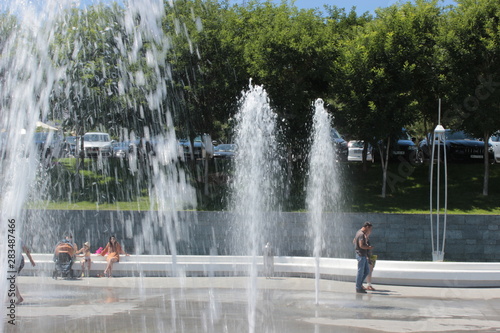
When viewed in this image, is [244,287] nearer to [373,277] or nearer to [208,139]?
[373,277]

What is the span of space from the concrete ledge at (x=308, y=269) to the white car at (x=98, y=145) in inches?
639

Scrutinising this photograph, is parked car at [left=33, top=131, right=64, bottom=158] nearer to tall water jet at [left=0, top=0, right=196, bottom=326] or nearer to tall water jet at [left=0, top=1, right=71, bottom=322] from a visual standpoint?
tall water jet at [left=0, top=0, right=196, bottom=326]

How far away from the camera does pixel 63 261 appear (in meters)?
11.5

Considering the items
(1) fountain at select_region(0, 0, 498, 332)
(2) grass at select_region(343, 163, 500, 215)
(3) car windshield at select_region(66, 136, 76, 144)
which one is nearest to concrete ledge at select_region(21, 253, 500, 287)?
(1) fountain at select_region(0, 0, 498, 332)

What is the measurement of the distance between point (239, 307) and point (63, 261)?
13.9 feet

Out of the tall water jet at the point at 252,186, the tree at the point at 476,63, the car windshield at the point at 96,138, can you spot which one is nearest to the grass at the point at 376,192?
the tree at the point at 476,63

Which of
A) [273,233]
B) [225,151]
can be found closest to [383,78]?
[273,233]

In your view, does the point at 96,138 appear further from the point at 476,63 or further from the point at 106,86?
the point at 476,63

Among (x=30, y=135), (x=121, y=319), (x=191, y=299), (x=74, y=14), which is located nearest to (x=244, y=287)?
(x=191, y=299)

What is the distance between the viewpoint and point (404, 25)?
19.9m

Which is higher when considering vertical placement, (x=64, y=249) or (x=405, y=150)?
(x=405, y=150)

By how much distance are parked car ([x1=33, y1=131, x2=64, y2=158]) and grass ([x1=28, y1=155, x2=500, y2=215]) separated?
2.76m

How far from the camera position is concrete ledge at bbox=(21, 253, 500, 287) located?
10.9 meters

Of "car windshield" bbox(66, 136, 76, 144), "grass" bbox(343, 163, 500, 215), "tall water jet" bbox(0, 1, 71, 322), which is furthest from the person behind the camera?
"car windshield" bbox(66, 136, 76, 144)
